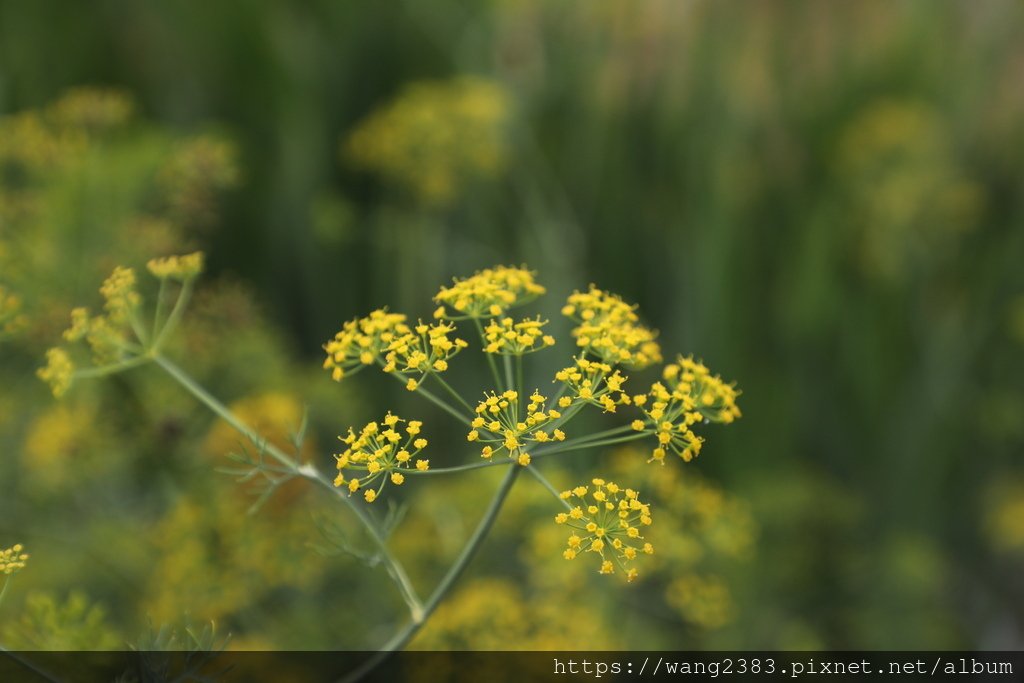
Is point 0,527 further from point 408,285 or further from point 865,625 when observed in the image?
point 865,625

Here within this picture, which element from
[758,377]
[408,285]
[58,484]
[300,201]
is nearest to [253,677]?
[58,484]

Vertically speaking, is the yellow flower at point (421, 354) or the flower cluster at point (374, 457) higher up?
the yellow flower at point (421, 354)

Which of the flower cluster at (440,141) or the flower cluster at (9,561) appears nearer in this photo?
the flower cluster at (9,561)

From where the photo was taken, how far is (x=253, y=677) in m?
1.13

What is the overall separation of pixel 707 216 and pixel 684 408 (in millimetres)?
1170

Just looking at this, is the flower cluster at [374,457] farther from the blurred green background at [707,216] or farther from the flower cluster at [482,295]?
the blurred green background at [707,216]

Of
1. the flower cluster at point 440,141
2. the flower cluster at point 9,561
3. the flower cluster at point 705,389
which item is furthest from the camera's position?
the flower cluster at point 440,141

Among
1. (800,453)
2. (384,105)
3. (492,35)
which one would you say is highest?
(492,35)

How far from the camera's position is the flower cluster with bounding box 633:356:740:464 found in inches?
23.3

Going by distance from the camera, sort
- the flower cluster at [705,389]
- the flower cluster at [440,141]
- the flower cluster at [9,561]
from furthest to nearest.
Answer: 1. the flower cluster at [440,141]
2. the flower cluster at [705,389]
3. the flower cluster at [9,561]

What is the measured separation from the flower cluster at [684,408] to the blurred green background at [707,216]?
29.5 inches

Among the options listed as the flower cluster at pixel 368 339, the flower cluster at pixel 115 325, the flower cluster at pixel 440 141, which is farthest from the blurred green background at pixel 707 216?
the flower cluster at pixel 368 339

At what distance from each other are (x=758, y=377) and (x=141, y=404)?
1089 millimetres

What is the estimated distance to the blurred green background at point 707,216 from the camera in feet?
5.36
